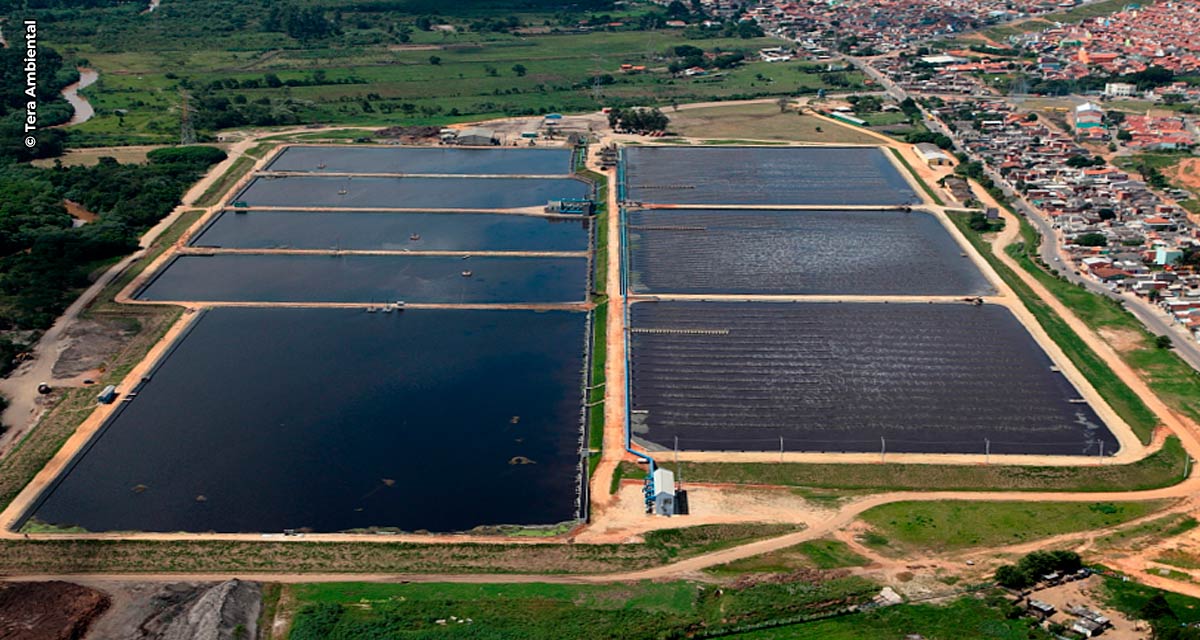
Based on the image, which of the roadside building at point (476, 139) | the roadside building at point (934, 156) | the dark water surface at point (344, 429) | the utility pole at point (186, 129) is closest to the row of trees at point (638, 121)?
the roadside building at point (476, 139)

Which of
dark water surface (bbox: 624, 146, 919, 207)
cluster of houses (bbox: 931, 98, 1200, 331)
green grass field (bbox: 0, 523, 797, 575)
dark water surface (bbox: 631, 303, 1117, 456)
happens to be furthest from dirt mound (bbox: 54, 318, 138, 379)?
cluster of houses (bbox: 931, 98, 1200, 331)

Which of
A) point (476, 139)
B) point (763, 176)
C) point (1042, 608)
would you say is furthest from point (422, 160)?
point (1042, 608)

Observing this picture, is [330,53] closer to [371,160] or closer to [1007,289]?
[371,160]

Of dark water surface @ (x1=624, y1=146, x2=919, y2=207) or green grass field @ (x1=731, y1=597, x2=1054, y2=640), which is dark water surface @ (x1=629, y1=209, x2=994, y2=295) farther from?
green grass field @ (x1=731, y1=597, x2=1054, y2=640)

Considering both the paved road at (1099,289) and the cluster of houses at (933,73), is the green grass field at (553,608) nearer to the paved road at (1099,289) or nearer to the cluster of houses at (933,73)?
the paved road at (1099,289)

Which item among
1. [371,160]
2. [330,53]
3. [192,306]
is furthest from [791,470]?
[330,53]
